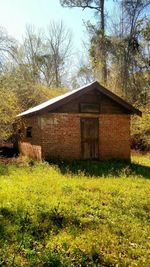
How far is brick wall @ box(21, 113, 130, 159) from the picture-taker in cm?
1519

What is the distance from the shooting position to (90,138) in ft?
53.4

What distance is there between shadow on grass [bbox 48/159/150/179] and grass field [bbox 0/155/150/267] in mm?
1294

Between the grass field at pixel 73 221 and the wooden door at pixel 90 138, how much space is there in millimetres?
4515

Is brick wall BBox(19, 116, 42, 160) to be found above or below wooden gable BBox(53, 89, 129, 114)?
below

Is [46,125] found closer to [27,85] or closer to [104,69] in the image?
[27,85]

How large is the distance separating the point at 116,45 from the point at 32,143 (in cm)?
1655

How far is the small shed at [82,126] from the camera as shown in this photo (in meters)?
15.2

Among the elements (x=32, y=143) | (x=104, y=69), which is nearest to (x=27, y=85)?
(x=104, y=69)

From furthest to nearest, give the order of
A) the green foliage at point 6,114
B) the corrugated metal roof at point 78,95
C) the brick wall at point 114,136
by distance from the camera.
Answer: the green foliage at point 6,114
the brick wall at point 114,136
the corrugated metal roof at point 78,95

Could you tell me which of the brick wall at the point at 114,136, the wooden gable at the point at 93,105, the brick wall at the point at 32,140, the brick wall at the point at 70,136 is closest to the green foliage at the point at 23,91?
the brick wall at the point at 32,140

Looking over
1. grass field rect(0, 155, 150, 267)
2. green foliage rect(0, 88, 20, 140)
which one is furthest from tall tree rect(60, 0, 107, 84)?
grass field rect(0, 155, 150, 267)

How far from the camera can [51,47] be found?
36969 mm

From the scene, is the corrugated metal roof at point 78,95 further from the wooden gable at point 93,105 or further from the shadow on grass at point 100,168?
the shadow on grass at point 100,168

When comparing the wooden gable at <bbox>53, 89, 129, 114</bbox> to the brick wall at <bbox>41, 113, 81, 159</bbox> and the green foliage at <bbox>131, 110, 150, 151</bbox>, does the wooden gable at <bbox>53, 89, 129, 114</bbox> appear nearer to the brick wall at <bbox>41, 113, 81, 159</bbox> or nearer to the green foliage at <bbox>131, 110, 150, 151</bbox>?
the brick wall at <bbox>41, 113, 81, 159</bbox>
